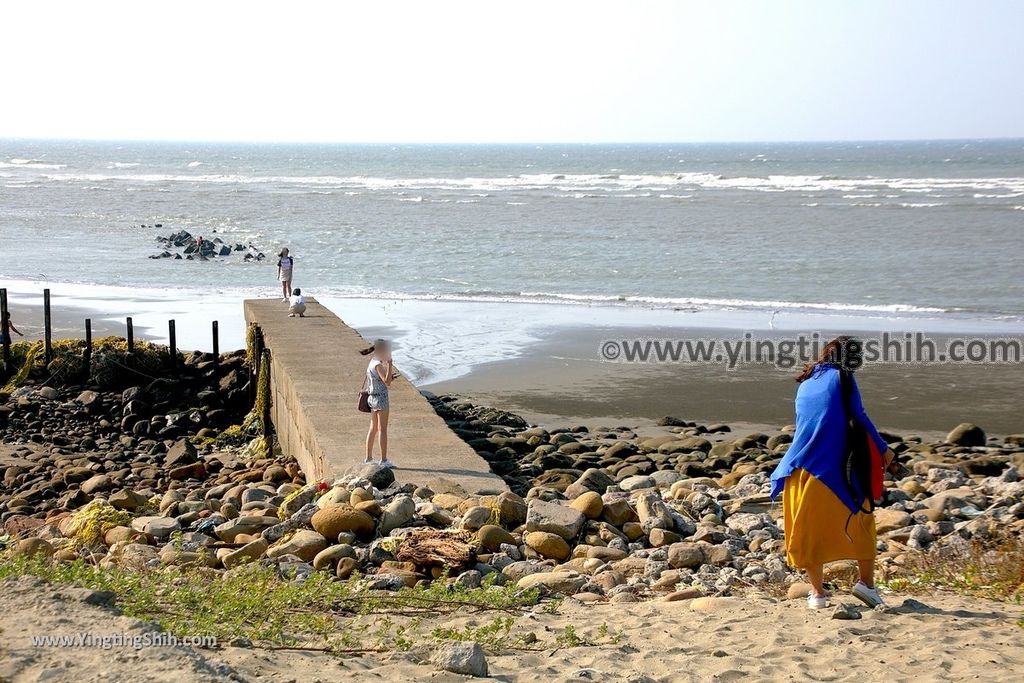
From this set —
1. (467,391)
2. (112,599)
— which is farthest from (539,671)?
(467,391)

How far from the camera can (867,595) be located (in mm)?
6312

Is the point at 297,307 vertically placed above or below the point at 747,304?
above

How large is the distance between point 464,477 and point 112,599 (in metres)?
4.50

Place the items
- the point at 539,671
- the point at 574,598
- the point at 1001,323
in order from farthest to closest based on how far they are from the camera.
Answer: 1. the point at 1001,323
2. the point at 574,598
3. the point at 539,671

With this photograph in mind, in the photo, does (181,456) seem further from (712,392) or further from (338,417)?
(712,392)

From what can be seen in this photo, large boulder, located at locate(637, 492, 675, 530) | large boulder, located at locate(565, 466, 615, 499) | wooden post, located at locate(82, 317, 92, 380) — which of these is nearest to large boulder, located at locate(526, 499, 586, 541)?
large boulder, located at locate(637, 492, 675, 530)

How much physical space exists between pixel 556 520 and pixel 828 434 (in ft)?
8.43

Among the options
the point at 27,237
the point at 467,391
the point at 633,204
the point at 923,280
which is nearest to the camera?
the point at 467,391

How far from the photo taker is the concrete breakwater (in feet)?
32.8

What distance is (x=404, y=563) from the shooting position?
24.3ft

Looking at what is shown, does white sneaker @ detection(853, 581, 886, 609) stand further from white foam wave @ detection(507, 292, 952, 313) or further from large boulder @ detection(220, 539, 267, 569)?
white foam wave @ detection(507, 292, 952, 313)

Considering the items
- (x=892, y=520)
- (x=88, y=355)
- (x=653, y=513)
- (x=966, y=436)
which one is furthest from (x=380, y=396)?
(x=88, y=355)

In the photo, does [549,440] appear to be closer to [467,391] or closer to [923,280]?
[467,391]

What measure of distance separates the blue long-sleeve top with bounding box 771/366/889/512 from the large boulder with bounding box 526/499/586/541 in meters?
2.27
